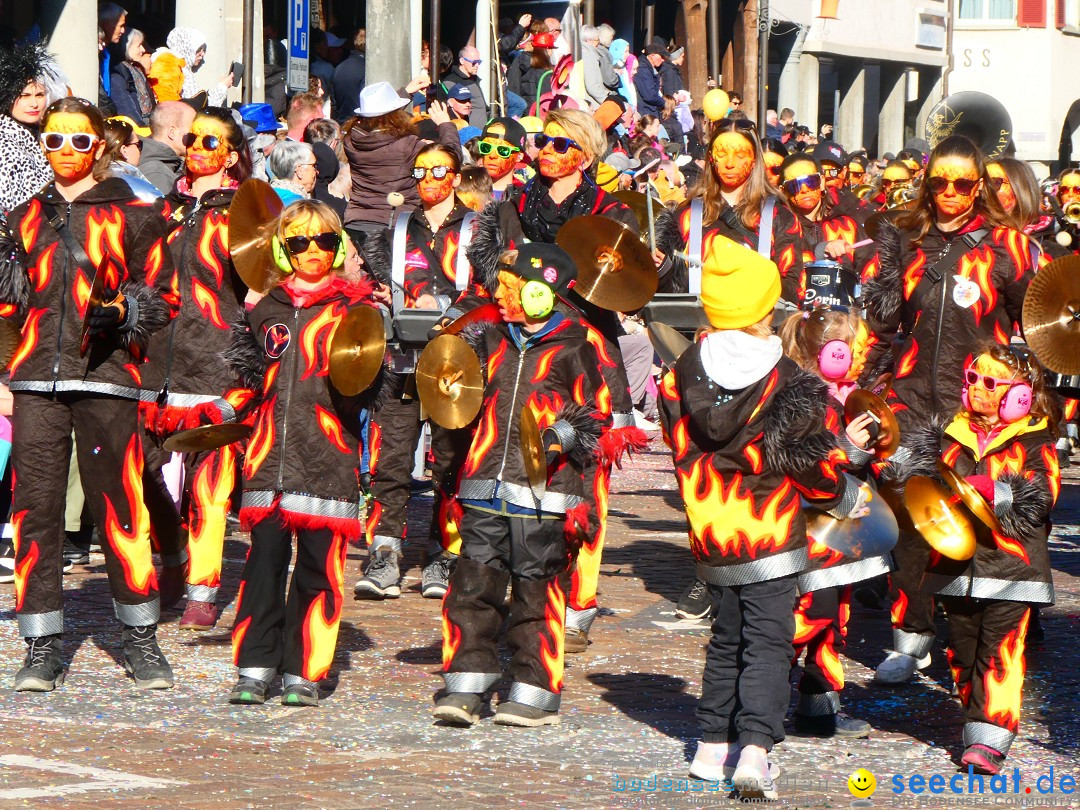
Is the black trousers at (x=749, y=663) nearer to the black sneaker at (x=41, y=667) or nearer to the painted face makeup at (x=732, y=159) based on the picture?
the black sneaker at (x=41, y=667)

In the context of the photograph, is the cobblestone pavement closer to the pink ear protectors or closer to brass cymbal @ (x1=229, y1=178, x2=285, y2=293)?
the pink ear protectors

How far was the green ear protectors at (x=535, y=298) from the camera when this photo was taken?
6602 millimetres

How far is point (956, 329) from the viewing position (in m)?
7.67

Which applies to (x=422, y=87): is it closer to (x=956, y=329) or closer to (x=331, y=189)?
(x=331, y=189)

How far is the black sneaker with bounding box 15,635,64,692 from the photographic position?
6.91 m

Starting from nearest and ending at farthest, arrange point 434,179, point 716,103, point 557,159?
point 557,159 < point 434,179 < point 716,103

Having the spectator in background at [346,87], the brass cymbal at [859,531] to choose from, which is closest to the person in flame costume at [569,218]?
the brass cymbal at [859,531]

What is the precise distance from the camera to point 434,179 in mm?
9359

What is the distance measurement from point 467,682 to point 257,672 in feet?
2.56

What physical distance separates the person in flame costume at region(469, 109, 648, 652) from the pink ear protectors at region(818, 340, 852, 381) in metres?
0.90

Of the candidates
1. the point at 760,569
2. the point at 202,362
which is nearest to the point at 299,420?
the point at 202,362

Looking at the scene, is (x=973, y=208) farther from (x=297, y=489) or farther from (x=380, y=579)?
(x=380, y=579)

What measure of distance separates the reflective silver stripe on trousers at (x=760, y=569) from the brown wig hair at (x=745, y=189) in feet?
10.0

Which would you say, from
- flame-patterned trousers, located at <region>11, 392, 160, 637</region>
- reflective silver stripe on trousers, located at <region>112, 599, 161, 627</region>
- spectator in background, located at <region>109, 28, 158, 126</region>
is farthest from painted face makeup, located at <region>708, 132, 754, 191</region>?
spectator in background, located at <region>109, 28, 158, 126</region>
